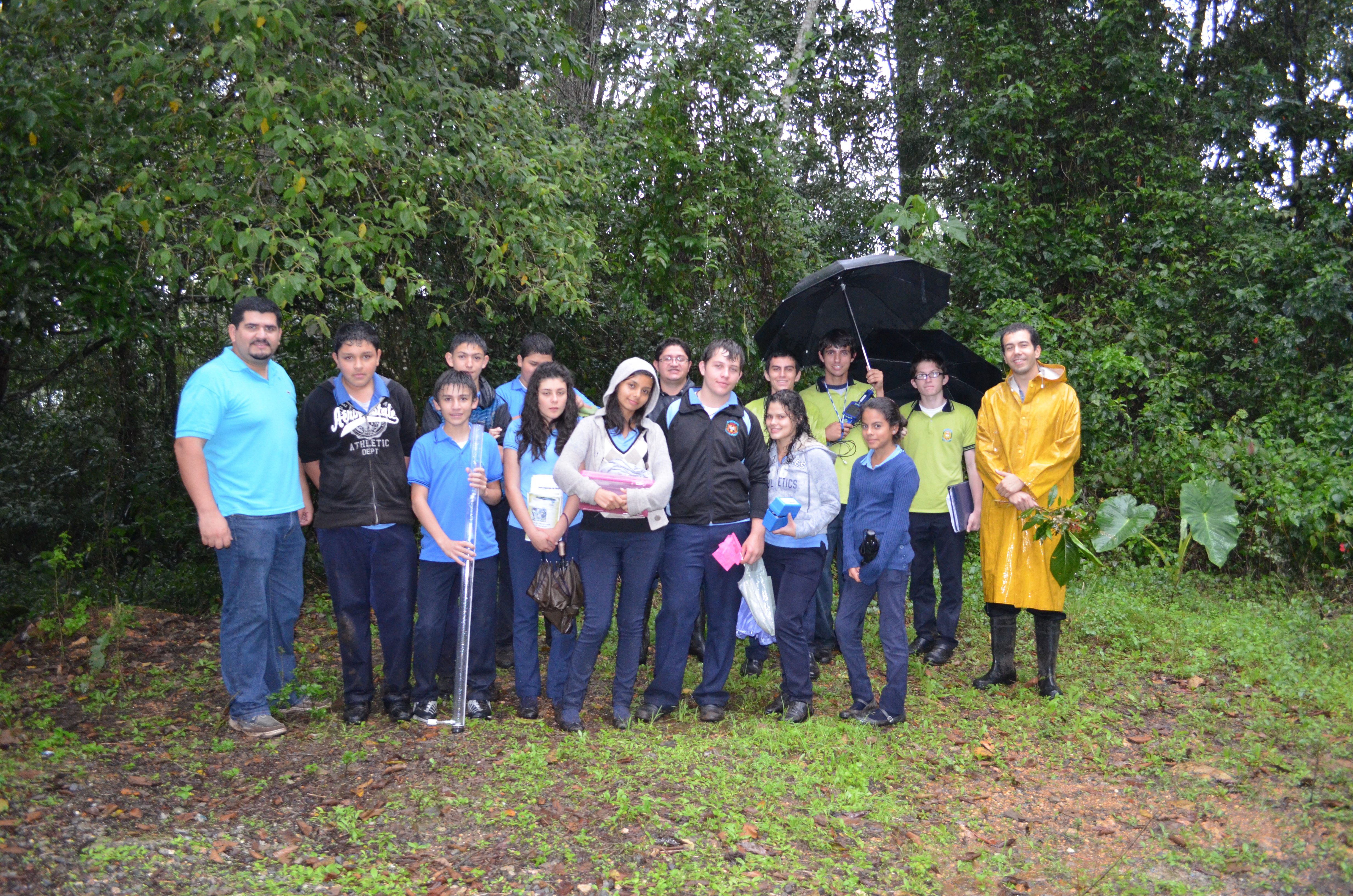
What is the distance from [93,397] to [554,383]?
26.6ft

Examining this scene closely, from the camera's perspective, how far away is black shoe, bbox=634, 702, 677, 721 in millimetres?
5098

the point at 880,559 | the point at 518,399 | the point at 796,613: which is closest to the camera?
the point at 880,559

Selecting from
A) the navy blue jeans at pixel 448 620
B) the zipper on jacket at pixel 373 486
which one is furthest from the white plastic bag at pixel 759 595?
the zipper on jacket at pixel 373 486

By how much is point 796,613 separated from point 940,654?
5.47 ft

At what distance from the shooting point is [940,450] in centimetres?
622

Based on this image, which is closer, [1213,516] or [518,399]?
[518,399]

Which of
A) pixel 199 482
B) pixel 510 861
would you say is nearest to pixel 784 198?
pixel 199 482

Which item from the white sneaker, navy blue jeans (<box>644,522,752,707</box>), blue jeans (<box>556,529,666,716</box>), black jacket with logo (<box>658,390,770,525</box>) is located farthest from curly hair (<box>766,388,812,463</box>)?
the white sneaker

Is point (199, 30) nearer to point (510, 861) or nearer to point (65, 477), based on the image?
point (510, 861)

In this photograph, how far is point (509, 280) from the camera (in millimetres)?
7391

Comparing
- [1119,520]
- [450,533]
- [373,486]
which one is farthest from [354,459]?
[1119,520]

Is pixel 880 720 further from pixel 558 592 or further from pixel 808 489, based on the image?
pixel 558 592

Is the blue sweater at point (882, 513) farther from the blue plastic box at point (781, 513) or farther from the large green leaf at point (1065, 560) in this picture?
the large green leaf at point (1065, 560)

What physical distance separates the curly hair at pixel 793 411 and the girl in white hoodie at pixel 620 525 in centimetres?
67
